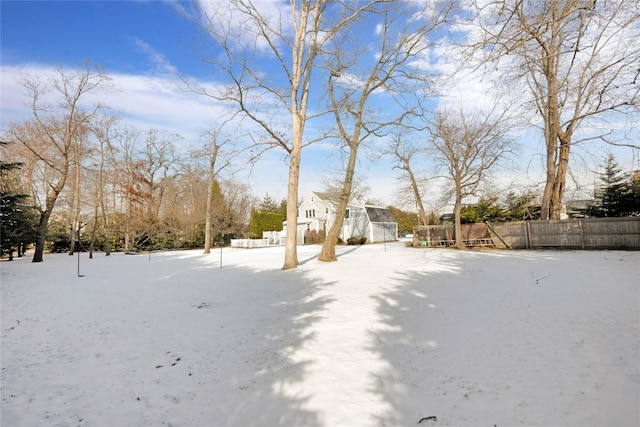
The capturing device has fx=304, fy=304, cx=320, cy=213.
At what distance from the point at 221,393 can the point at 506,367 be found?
10.4 ft

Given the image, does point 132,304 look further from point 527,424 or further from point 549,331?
point 549,331

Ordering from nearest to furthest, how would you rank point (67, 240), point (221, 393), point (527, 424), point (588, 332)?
point (527, 424) → point (221, 393) → point (588, 332) → point (67, 240)

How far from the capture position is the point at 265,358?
3.86 m

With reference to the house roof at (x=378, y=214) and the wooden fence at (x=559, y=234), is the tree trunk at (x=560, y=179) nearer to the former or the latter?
the wooden fence at (x=559, y=234)

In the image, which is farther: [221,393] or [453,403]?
[221,393]

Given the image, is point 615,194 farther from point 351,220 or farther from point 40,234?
point 40,234

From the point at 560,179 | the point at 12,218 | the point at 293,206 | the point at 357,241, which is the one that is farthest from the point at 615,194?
the point at 12,218

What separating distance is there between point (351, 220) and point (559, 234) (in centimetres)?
1814

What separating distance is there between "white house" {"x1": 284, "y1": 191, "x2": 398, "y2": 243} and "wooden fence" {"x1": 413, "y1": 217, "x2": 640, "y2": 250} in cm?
1133

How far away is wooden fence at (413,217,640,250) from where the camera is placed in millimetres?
13969

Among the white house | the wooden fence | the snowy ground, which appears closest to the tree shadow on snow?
the snowy ground

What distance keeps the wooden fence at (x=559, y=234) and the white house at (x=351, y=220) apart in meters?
11.3

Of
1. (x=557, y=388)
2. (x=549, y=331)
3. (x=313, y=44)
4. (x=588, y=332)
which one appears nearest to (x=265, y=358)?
(x=557, y=388)

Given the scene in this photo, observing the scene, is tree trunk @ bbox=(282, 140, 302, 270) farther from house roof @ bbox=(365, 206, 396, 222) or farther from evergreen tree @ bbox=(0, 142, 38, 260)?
house roof @ bbox=(365, 206, 396, 222)
